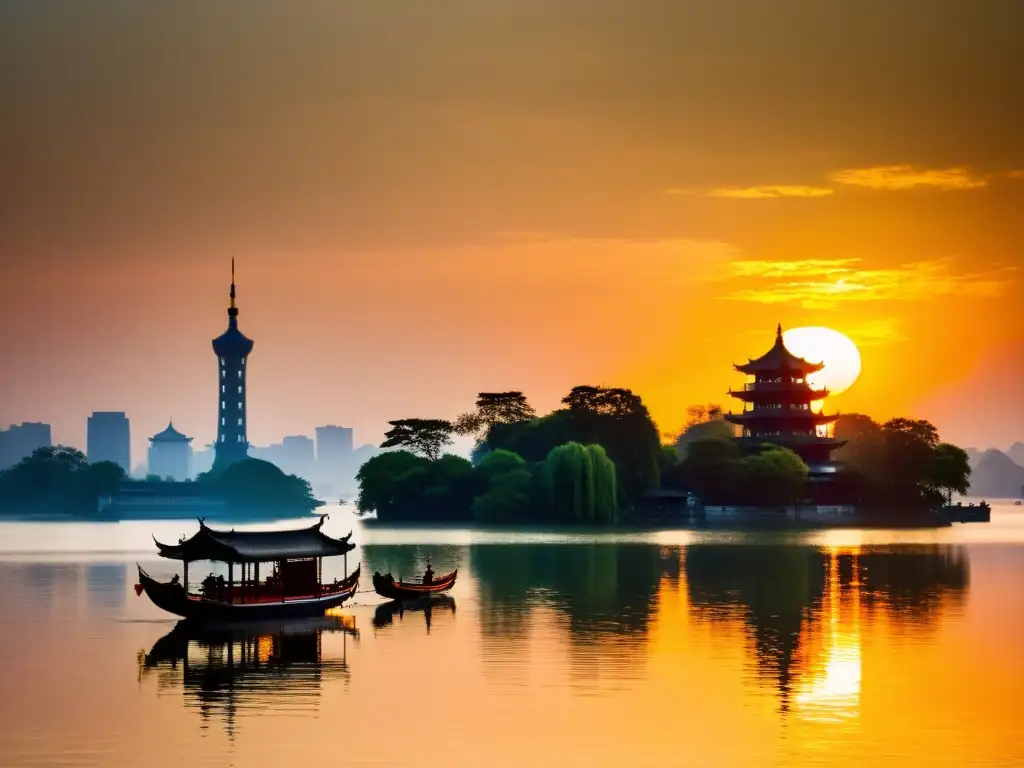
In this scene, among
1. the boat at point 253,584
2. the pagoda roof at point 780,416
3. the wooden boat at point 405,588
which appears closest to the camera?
the boat at point 253,584

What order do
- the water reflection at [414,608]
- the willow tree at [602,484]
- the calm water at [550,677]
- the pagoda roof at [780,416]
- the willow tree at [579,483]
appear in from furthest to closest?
the pagoda roof at [780,416]
the willow tree at [602,484]
the willow tree at [579,483]
the water reflection at [414,608]
the calm water at [550,677]

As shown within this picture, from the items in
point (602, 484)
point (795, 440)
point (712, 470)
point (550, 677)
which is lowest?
point (550, 677)

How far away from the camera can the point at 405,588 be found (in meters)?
49.6

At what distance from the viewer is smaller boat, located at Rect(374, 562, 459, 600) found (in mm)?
48906

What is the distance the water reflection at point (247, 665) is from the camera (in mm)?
30219

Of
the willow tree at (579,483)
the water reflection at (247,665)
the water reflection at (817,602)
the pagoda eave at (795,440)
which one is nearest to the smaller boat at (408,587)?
the water reflection at (247,665)

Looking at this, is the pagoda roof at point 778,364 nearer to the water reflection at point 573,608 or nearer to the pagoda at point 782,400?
the pagoda at point 782,400

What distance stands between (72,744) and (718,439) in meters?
92.4

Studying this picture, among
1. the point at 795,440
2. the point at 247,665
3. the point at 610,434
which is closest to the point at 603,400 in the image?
the point at 610,434

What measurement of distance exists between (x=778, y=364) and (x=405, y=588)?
84.6 meters

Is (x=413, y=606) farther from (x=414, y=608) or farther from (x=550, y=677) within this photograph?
(x=550, y=677)

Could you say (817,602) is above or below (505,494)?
below

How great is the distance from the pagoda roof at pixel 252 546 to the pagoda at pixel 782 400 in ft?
280

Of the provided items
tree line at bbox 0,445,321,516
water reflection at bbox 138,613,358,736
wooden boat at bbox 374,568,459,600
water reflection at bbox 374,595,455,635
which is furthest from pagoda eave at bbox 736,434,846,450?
water reflection at bbox 138,613,358,736
